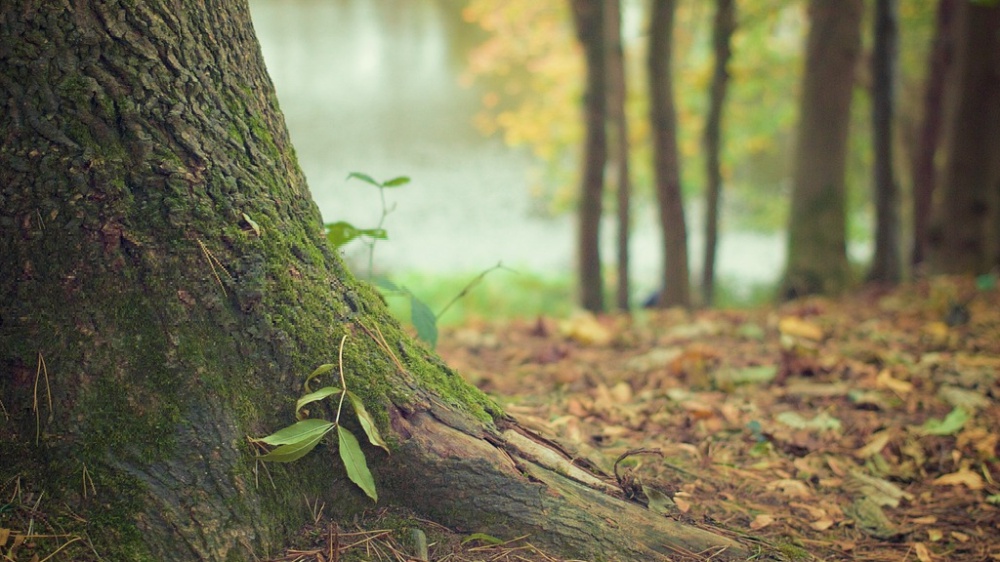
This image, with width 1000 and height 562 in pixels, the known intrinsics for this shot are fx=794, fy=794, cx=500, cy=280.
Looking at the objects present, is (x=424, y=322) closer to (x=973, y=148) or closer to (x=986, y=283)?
(x=986, y=283)

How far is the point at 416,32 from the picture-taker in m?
24.8

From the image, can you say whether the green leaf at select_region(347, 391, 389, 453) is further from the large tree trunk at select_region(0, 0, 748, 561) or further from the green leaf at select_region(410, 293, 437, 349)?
the green leaf at select_region(410, 293, 437, 349)

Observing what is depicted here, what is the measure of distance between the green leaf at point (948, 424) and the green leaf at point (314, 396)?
2079mm

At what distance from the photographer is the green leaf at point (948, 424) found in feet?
8.79

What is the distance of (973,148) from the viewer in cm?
650

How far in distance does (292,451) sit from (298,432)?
0.13 feet

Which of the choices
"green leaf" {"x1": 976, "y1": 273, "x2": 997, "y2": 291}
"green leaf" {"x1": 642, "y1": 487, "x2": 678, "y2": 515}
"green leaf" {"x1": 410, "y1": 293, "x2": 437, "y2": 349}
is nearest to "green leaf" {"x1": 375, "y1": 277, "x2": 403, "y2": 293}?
"green leaf" {"x1": 410, "y1": 293, "x2": 437, "y2": 349}

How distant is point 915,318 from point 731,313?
1.21 m

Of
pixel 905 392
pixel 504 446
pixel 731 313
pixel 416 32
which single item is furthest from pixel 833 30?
pixel 416 32

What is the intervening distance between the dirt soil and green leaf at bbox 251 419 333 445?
630 millimetres

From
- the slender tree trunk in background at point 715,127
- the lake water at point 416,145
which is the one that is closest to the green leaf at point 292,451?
the slender tree trunk in background at point 715,127

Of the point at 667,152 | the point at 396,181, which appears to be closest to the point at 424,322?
the point at 396,181

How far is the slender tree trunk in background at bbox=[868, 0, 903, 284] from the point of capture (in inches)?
276

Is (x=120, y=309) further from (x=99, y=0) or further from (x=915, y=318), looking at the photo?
(x=915, y=318)
